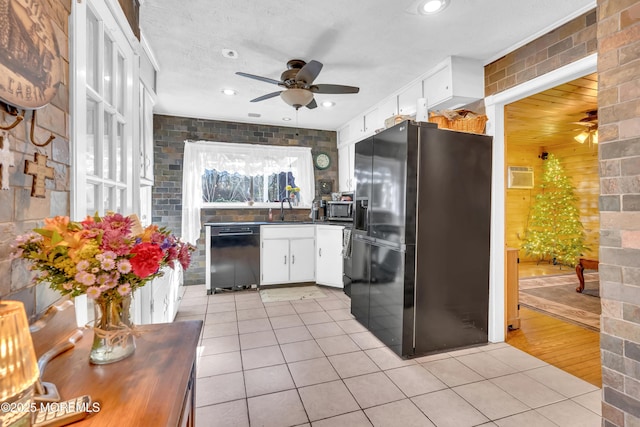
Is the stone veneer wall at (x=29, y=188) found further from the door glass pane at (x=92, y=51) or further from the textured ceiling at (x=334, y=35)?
the textured ceiling at (x=334, y=35)

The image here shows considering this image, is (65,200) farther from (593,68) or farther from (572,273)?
(572,273)

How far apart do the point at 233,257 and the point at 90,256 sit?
3.54 metres

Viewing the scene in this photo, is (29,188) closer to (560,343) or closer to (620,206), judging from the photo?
(620,206)

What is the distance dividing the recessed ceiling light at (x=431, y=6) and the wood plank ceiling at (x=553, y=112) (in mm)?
1467

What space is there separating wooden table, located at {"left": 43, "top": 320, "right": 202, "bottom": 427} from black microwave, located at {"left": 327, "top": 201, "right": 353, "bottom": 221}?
3.49m

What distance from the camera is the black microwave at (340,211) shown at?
173 inches

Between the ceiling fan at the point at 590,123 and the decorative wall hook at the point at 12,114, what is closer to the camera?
the decorative wall hook at the point at 12,114

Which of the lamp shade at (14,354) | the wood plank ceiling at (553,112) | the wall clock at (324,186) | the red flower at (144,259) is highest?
the wood plank ceiling at (553,112)

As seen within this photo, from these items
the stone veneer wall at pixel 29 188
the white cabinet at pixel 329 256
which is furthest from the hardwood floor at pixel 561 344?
the stone veneer wall at pixel 29 188

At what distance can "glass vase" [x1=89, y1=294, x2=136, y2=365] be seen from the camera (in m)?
0.85

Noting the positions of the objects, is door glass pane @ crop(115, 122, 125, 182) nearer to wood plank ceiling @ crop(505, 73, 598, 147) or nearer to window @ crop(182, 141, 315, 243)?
window @ crop(182, 141, 315, 243)

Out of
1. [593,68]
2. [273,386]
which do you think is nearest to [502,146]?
[593,68]

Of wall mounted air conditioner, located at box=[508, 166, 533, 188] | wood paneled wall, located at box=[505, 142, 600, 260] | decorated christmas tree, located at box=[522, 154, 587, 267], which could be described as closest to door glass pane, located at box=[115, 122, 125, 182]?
wood paneled wall, located at box=[505, 142, 600, 260]

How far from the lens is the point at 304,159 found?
5.02 meters
